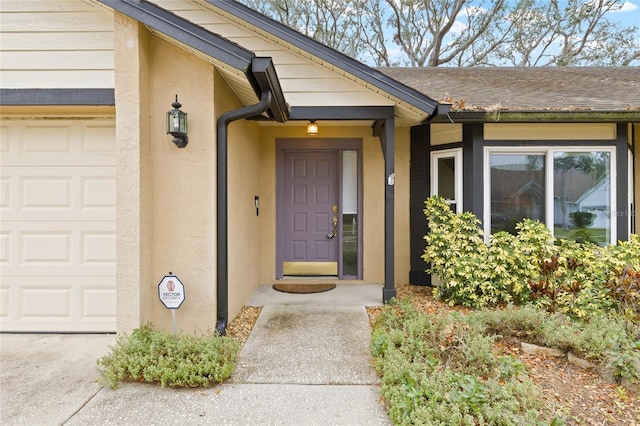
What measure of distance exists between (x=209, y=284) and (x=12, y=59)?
290 cm

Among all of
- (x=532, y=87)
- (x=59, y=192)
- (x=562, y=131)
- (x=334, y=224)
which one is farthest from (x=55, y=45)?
(x=532, y=87)

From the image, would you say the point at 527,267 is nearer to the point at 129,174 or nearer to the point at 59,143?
the point at 129,174

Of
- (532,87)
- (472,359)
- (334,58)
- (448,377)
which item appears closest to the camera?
(448,377)

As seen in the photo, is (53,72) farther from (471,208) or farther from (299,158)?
(471,208)

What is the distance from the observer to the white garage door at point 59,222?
3590 mm

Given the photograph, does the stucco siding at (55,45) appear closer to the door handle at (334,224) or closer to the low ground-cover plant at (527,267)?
the door handle at (334,224)

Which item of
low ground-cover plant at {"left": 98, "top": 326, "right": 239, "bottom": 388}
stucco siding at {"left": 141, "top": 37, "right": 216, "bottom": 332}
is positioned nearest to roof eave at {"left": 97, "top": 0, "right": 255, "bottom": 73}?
stucco siding at {"left": 141, "top": 37, "right": 216, "bottom": 332}

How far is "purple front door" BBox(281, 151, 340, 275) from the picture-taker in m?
5.85

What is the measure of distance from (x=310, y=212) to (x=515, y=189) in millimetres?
3097

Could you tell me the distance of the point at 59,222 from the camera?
3.61 meters

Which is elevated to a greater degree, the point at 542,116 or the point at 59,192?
the point at 542,116

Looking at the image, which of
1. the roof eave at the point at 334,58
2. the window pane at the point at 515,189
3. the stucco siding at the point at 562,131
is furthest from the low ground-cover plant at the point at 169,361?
the stucco siding at the point at 562,131

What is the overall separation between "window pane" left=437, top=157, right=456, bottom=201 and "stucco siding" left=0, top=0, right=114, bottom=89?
4385 mm

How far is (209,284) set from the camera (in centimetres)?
345
